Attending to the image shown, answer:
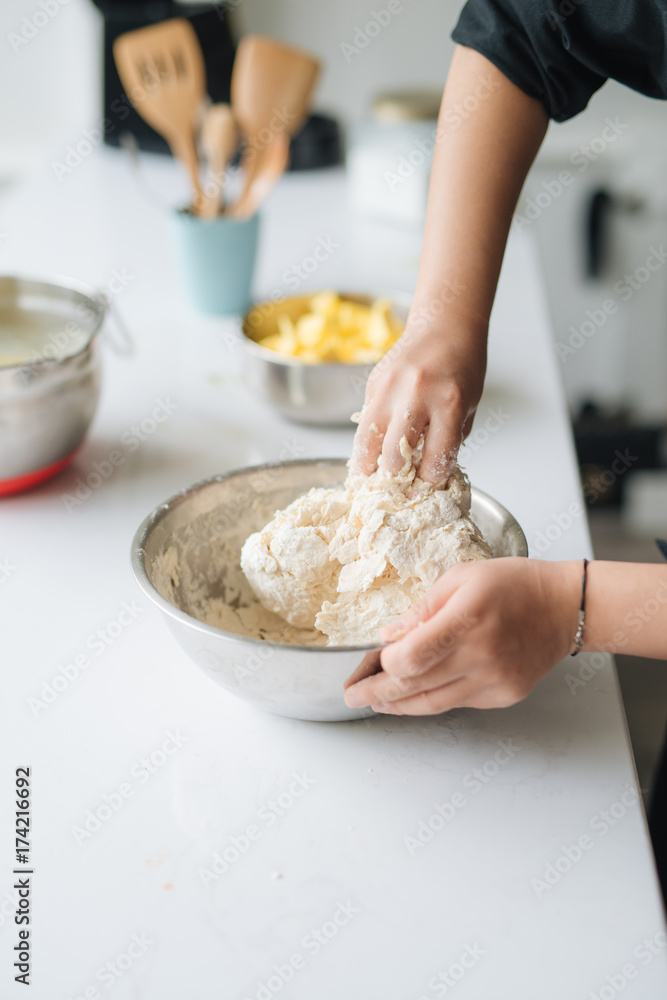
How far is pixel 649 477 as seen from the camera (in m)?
2.31

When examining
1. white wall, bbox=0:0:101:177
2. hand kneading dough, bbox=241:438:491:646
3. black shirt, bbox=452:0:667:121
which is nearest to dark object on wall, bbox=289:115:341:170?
white wall, bbox=0:0:101:177

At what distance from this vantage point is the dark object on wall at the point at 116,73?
225 cm

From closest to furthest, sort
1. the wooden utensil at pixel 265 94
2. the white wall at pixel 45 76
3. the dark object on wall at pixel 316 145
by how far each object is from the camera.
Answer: the wooden utensil at pixel 265 94
the dark object on wall at pixel 316 145
the white wall at pixel 45 76

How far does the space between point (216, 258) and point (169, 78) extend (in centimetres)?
32

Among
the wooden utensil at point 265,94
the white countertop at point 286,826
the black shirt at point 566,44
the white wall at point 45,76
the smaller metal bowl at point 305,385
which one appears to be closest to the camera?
the white countertop at point 286,826

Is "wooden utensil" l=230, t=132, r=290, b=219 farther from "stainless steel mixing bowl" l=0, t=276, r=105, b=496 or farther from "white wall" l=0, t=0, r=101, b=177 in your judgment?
"white wall" l=0, t=0, r=101, b=177

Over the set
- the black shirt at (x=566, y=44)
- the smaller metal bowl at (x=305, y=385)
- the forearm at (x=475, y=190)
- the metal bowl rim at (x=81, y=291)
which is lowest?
the smaller metal bowl at (x=305, y=385)

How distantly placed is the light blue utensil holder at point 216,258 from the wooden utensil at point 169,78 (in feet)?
0.22

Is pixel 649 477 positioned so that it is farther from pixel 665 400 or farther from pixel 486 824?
pixel 486 824

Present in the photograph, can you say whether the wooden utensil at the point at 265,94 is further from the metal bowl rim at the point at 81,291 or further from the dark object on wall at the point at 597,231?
the dark object on wall at the point at 597,231

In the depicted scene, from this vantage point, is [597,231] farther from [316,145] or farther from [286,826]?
[286,826]

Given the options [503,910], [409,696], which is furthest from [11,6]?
[503,910]

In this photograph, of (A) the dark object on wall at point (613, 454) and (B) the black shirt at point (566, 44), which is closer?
(B) the black shirt at point (566, 44)

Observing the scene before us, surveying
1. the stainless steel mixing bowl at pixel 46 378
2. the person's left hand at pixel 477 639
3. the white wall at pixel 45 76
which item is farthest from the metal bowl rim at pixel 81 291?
the white wall at pixel 45 76
